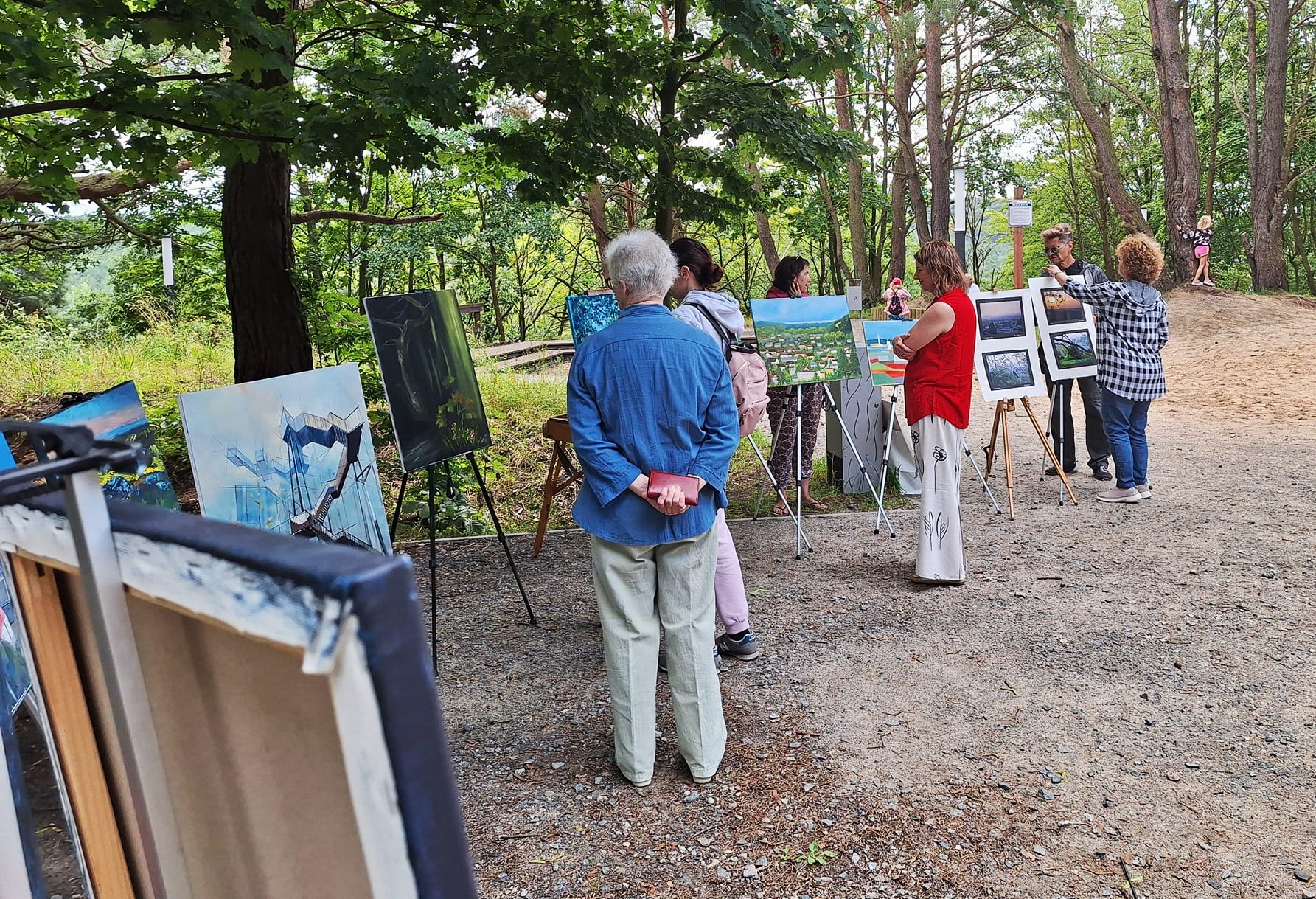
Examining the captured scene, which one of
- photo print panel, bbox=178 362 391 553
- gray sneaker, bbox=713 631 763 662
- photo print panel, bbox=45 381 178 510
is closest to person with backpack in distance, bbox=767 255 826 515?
gray sneaker, bbox=713 631 763 662

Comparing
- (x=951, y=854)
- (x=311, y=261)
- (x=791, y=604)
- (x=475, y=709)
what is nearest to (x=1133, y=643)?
(x=791, y=604)

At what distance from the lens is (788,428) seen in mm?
6324

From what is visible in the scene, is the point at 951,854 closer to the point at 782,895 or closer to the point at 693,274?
the point at 782,895

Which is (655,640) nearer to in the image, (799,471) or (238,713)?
(238,713)

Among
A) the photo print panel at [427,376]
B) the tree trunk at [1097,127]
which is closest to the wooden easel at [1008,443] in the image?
the photo print panel at [427,376]

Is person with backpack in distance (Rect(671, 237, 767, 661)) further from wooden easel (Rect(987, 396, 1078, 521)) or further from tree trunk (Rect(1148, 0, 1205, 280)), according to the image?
tree trunk (Rect(1148, 0, 1205, 280))

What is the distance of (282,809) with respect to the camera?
65 cm

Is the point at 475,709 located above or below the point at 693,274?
below

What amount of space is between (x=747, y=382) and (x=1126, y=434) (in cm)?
352

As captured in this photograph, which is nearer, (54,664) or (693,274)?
(54,664)

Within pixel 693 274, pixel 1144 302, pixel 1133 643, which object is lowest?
pixel 1133 643

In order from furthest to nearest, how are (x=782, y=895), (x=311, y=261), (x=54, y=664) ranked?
(x=311, y=261), (x=782, y=895), (x=54, y=664)

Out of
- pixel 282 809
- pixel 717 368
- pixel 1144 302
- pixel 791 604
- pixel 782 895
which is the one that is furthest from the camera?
pixel 1144 302

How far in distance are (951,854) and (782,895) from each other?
0.52 metres
